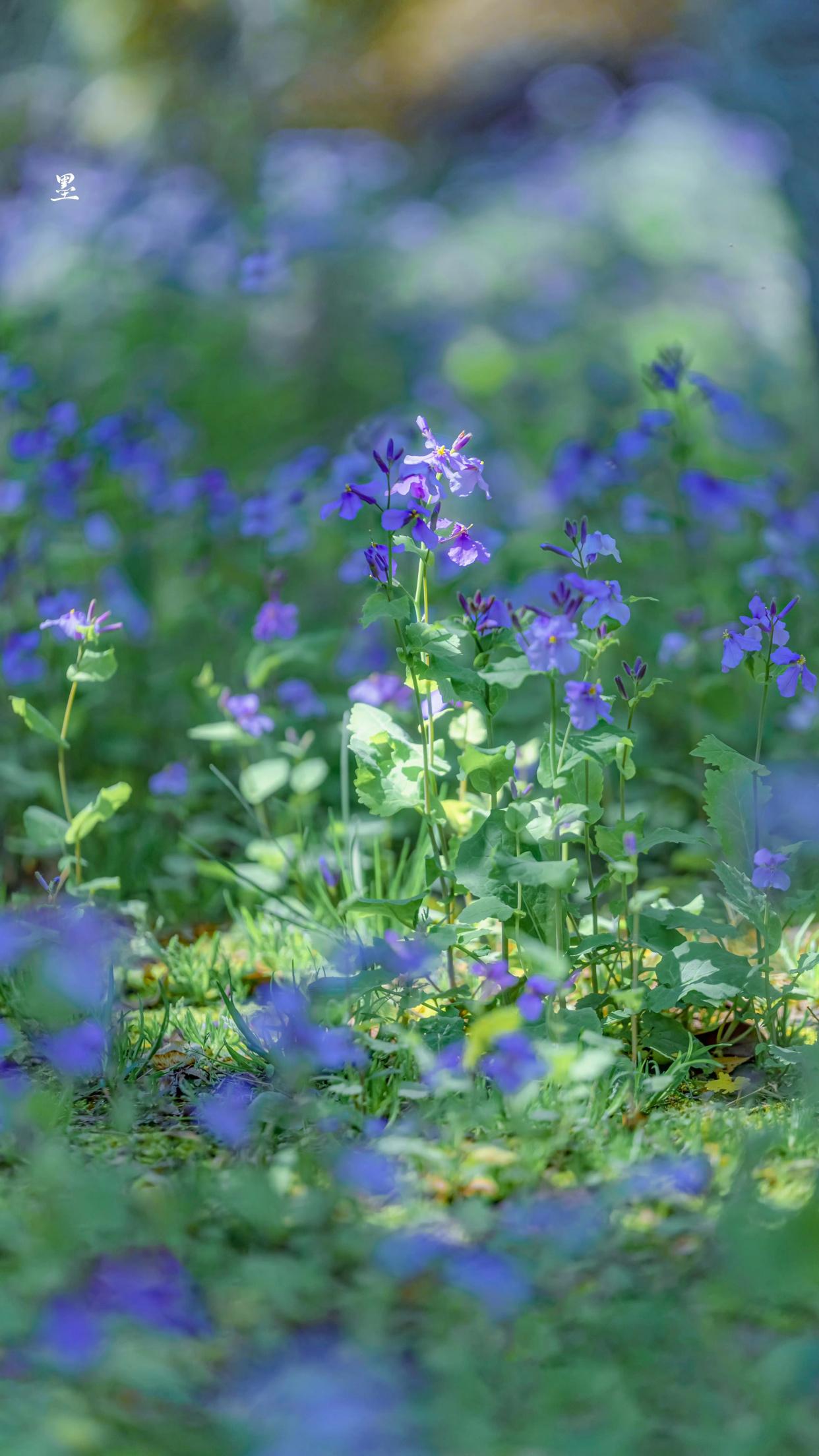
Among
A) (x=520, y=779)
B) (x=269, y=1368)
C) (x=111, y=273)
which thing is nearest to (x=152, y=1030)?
(x=520, y=779)

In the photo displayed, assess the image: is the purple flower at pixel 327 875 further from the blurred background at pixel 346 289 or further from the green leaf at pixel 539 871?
the green leaf at pixel 539 871

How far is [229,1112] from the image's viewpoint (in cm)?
154

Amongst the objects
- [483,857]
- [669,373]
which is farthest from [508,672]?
[669,373]

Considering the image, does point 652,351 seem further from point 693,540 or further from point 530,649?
point 530,649

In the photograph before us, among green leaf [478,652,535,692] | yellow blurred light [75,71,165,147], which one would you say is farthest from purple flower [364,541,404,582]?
yellow blurred light [75,71,165,147]

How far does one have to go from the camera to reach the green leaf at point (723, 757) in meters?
1.86

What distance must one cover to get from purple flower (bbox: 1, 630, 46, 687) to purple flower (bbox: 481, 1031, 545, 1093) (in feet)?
4.93

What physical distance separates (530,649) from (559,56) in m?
9.17

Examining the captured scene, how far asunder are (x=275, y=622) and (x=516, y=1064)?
1275 millimetres

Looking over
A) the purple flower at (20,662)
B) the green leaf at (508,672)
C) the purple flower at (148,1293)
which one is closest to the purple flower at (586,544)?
the green leaf at (508,672)

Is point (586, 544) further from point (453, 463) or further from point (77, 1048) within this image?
point (77, 1048)

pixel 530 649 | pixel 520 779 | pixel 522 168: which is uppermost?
pixel 522 168

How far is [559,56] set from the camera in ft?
31.0

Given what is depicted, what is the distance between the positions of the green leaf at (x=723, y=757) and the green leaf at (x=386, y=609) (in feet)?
1.50
